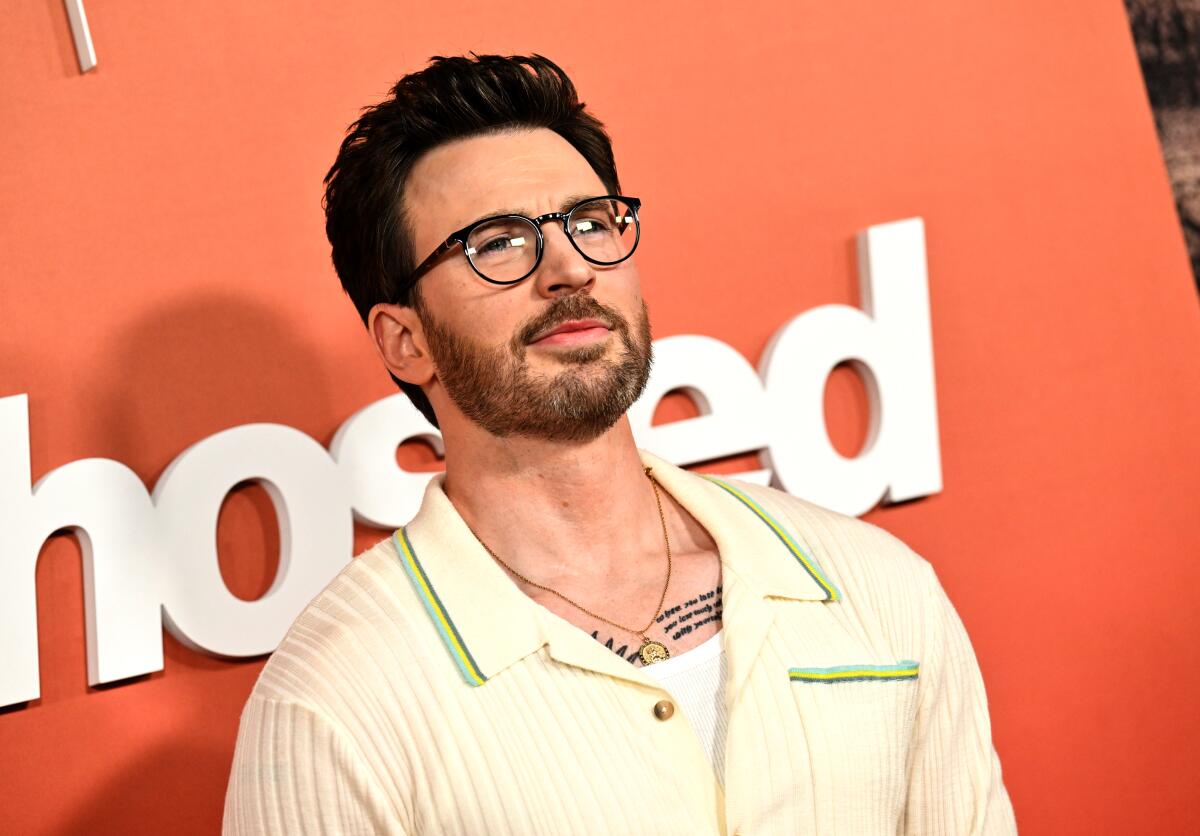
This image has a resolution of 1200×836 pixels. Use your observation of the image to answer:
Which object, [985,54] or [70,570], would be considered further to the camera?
[985,54]

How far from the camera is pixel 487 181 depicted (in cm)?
155

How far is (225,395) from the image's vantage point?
1955 mm

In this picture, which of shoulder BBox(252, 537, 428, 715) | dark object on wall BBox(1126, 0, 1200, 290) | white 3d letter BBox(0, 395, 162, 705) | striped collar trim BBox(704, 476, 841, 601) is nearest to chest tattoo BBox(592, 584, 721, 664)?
striped collar trim BBox(704, 476, 841, 601)

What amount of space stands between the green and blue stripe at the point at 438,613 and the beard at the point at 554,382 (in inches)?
6.7

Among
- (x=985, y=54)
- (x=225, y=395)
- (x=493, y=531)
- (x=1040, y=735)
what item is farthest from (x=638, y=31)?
(x=1040, y=735)

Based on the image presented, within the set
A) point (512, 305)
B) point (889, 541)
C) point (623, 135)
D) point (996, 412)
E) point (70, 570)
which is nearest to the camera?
point (512, 305)

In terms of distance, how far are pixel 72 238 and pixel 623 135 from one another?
35.6 inches

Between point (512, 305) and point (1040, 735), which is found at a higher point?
point (512, 305)

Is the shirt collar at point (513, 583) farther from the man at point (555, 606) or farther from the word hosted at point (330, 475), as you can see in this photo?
the word hosted at point (330, 475)

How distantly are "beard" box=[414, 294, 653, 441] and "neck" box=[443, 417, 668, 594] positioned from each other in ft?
0.08

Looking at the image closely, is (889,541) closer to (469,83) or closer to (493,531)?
(493,531)

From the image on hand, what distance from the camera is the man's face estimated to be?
1501 millimetres

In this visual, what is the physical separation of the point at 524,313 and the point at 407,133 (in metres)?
0.29

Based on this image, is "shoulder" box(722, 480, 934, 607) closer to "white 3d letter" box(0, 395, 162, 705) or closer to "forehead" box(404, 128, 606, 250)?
"forehead" box(404, 128, 606, 250)
